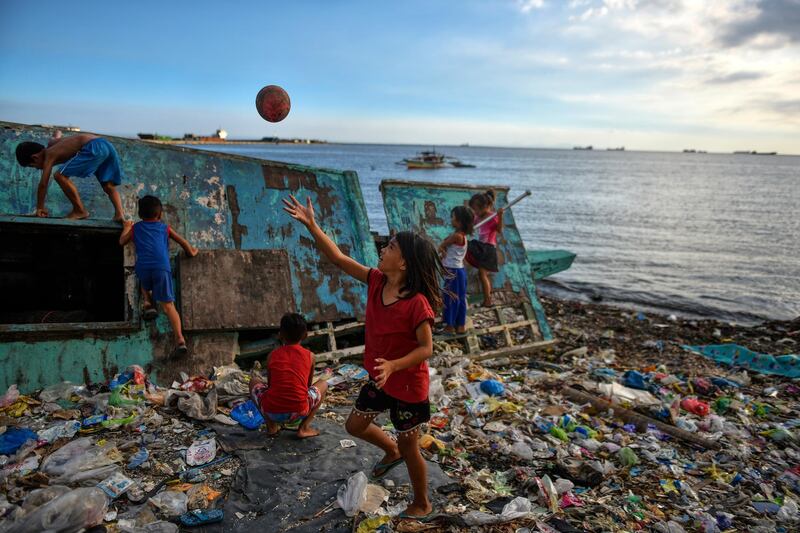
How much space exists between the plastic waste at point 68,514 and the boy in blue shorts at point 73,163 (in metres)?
2.75

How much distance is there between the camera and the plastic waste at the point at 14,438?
10.7 ft

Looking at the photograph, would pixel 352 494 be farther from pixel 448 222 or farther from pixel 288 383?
pixel 448 222

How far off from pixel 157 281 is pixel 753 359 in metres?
7.61

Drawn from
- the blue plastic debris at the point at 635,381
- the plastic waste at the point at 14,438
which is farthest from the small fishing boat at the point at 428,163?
the plastic waste at the point at 14,438

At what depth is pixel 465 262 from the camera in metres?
6.76

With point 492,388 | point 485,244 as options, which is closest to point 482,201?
point 485,244

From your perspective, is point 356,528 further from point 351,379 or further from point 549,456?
point 351,379

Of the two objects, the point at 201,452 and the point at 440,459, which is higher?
the point at 201,452

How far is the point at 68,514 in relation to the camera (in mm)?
2527

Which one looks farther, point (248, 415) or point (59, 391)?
point (59, 391)

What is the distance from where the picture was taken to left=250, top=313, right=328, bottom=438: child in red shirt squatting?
351 cm

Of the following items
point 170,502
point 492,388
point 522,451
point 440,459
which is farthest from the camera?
point 492,388

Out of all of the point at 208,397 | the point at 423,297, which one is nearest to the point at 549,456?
the point at 423,297

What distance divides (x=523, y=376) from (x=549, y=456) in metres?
1.95
